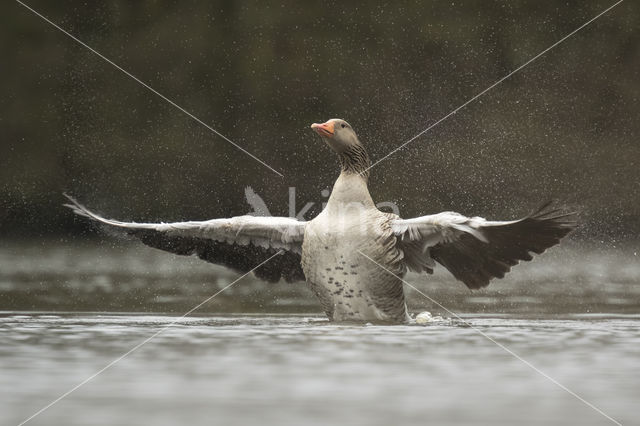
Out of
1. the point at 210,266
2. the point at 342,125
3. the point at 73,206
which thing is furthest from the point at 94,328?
the point at 210,266

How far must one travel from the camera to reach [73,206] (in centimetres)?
663

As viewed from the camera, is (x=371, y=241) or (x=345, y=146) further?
(x=345, y=146)

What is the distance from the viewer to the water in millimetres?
3168

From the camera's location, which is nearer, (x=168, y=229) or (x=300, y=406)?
(x=300, y=406)

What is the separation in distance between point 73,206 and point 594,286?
503 centimetres

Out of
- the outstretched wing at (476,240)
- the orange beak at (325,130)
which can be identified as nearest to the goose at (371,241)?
the outstretched wing at (476,240)

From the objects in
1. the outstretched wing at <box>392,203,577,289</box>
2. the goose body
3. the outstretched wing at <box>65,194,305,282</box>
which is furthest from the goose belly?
the outstretched wing at <box>65,194,305,282</box>

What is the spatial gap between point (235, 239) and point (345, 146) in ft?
3.08

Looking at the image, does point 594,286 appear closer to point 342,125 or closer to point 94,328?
point 342,125

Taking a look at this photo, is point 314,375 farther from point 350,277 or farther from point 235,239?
point 235,239

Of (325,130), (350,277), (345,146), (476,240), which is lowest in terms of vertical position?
(350,277)

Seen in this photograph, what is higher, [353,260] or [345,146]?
[345,146]

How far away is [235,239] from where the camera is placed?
7090mm

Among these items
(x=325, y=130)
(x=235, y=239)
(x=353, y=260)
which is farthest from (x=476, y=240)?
(x=235, y=239)
